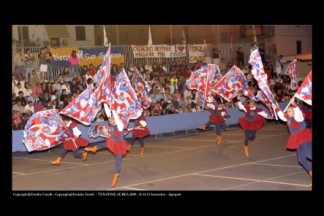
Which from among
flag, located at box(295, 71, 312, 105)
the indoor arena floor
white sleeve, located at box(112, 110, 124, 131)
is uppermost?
flag, located at box(295, 71, 312, 105)

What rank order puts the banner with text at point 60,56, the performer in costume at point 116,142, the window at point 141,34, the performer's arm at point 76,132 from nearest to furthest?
the performer in costume at point 116,142 < the performer's arm at point 76,132 < the banner with text at point 60,56 < the window at point 141,34

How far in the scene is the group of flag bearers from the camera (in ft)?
34.3

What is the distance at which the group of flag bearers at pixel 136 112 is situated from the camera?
1045 cm

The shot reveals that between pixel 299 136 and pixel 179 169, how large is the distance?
3.80 m

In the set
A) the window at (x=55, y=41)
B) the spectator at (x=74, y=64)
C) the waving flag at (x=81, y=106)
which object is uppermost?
the window at (x=55, y=41)

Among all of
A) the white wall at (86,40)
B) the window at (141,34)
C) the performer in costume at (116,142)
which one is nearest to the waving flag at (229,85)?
the performer in costume at (116,142)

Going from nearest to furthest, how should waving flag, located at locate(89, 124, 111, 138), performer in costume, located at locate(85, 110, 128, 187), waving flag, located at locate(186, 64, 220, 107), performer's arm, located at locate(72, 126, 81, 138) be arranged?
1. performer in costume, located at locate(85, 110, 128, 187)
2. performer's arm, located at locate(72, 126, 81, 138)
3. waving flag, located at locate(89, 124, 111, 138)
4. waving flag, located at locate(186, 64, 220, 107)

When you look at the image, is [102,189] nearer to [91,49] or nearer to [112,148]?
[112,148]

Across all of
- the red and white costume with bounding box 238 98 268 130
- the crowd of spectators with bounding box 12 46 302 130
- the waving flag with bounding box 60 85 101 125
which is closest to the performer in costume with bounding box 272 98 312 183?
the red and white costume with bounding box 238 98 268 130

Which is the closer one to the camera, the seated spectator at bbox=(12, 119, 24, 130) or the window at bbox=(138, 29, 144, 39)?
the seated spectator at bbox=(12, 119, 24, 130)

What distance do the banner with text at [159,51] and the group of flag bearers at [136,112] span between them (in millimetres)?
5485

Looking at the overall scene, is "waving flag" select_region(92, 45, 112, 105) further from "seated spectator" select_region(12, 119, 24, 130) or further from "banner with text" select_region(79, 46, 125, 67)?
"banner with text" select_region(79, 46, 125, 67)

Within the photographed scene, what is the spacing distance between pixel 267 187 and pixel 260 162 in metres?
3.16

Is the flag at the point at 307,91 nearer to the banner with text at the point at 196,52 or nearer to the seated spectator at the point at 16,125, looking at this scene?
the seated spectator at the point at 16,125
